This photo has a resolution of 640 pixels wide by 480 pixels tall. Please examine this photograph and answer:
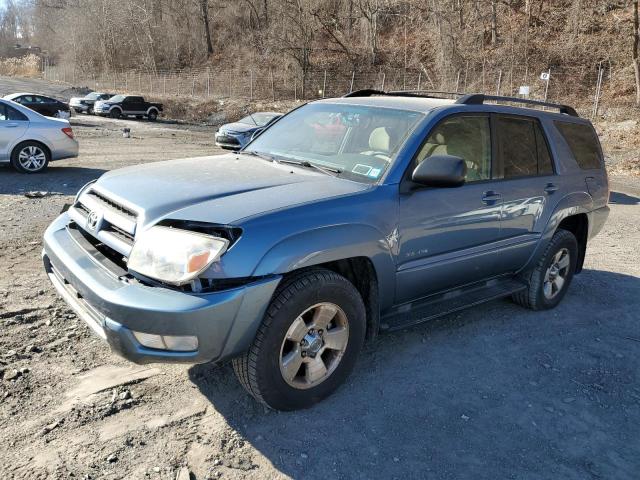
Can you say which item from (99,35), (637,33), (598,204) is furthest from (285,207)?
(99,35)

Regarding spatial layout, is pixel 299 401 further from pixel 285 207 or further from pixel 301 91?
pixel 301 91

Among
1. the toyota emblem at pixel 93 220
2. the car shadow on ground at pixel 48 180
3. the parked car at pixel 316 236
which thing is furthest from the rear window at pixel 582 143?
the car shadow on ground at pixel 48 180

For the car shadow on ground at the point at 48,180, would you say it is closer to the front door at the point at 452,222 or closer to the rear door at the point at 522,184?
the front door at the point at 452,222

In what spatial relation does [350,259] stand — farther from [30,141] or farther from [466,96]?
[30,141]

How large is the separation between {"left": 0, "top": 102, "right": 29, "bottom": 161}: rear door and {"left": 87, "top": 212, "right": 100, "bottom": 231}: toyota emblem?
8.83 m

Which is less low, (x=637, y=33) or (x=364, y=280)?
(x=637, y=33)

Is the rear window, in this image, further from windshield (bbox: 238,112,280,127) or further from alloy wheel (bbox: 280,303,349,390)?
windshield (bbox: 238,112,280,127)

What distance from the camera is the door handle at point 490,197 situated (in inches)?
161

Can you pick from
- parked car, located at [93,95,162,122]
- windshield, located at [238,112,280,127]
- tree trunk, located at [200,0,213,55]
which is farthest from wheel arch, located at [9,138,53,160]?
tree trunk, located at [200,0,213,55]

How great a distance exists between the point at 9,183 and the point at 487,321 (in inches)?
353

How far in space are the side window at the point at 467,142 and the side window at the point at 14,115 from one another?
982 centimetres

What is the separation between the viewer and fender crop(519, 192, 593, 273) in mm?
4773

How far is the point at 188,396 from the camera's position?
3361mm

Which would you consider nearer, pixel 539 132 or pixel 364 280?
pixel 364 280
